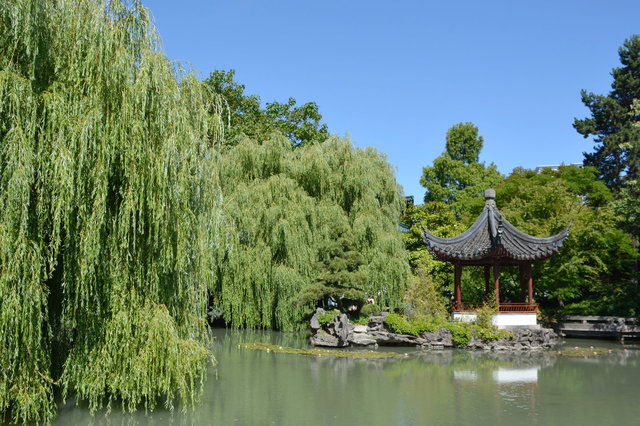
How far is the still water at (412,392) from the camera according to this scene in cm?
724

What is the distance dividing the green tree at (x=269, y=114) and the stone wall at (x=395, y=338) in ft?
40.6

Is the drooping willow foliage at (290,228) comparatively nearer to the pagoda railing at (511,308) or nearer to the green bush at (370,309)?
the green bush at (370,309)

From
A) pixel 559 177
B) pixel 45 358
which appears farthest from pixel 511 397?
pixel 559 177

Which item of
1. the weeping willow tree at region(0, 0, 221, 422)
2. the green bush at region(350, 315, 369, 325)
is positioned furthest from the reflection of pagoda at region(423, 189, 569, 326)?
the weeping willow tree at region(0, 0, 221, 422)

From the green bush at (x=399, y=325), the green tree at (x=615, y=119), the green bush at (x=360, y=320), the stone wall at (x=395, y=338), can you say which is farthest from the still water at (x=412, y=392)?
the green tree at (x=615, y=119)

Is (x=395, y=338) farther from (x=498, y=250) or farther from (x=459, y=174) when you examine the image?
(x=459, y=174)

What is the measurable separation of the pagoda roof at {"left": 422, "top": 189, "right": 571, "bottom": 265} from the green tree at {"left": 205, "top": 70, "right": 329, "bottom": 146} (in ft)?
37.5

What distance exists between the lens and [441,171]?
89.8 feet

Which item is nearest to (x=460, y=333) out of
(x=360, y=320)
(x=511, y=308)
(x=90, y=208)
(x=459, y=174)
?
Answer: (x=511, y=308)

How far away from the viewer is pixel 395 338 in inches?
578

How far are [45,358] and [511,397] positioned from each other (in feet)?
21.2

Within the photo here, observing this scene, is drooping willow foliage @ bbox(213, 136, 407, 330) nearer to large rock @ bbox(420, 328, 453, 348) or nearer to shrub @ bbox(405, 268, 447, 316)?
shrub @ bbox(405, 268, 447, 316)

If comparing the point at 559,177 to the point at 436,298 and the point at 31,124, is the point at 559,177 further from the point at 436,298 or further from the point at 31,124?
the point at 31,124

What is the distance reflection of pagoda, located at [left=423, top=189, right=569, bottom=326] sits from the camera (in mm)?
14852
